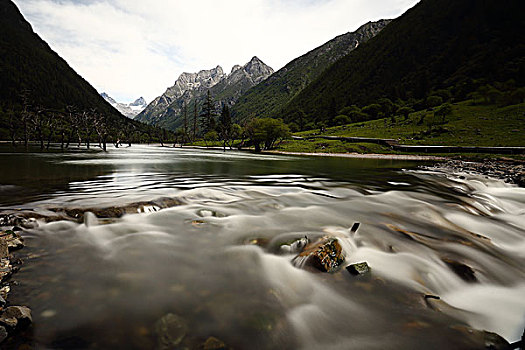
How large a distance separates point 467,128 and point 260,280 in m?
64.5

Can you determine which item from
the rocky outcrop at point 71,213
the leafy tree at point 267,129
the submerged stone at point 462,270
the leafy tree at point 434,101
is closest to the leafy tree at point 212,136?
the leafy tree at point 267,129

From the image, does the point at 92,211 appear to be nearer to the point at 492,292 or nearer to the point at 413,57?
the point at 492,292

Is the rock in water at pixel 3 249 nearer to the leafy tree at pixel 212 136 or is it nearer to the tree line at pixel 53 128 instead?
the tree line at pixel 53 128

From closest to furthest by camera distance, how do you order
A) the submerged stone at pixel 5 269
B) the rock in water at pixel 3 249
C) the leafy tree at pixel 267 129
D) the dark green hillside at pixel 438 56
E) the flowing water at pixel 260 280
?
the flowing water at pixel 260 280 < the submerged stone at pixel 5 269 < the rock in water at pixel 3 249 < the leafy tree at pixel 267 129 < the dark green hillside at pixel 438 56

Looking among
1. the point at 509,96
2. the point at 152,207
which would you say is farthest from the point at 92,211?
the point at 509,96

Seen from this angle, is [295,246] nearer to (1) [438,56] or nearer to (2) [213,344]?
(2) [213,344]

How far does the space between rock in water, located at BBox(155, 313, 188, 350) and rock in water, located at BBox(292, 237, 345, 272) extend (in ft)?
8.81

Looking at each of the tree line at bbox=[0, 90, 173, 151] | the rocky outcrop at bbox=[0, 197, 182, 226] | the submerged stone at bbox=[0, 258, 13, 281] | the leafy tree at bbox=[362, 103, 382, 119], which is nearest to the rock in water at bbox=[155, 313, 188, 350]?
the submerged stone at bbox=[0, 258, 13, 281]

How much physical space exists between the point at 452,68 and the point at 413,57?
41209 millimetres

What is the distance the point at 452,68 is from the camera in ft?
427

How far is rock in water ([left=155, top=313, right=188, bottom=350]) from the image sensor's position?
308 cm

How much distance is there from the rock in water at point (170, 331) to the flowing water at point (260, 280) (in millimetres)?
27

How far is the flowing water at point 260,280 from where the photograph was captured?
3352mm

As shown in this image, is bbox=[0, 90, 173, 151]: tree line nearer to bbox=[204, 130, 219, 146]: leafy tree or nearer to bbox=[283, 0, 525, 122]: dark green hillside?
bbox=[204, 130, 219, 146]: leafy tree
